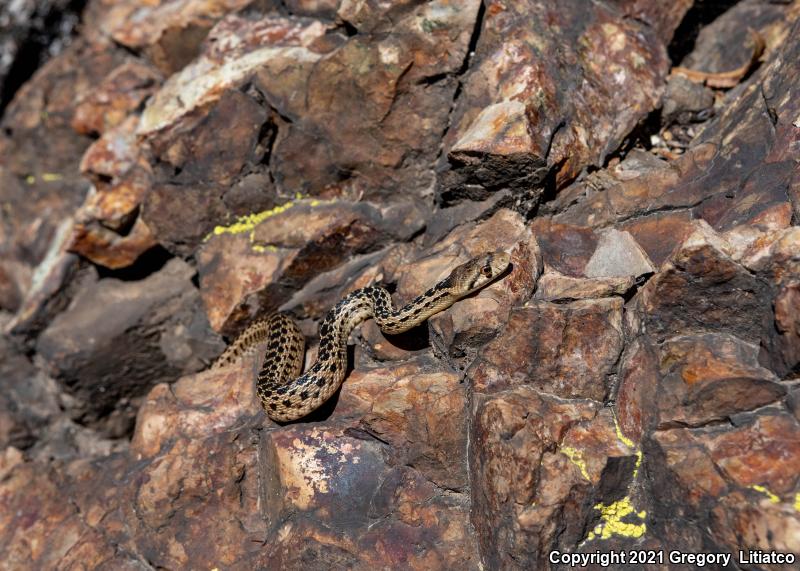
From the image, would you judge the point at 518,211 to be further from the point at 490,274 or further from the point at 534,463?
the point at 534,463

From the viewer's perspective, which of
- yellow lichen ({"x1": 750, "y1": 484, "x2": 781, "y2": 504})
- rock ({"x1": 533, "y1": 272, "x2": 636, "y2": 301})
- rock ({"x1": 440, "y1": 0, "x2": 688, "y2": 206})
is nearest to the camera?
yellow lichen ({"x1": 750, "y1": 484, "x2": 781, "y2": 504})

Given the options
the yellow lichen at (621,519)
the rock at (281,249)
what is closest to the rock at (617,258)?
the yellow lichen at (621,519)

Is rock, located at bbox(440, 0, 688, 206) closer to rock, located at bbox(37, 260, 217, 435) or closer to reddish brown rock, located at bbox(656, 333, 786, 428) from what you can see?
reddish brown rock, located at bbox(656, 333, 786, 428)

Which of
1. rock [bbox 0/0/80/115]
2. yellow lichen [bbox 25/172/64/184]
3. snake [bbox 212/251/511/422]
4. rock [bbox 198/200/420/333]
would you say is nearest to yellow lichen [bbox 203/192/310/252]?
rock [bbox 198/200/420/333]

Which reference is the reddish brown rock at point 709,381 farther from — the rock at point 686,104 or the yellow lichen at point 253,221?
the yellow lichen at point 253,221

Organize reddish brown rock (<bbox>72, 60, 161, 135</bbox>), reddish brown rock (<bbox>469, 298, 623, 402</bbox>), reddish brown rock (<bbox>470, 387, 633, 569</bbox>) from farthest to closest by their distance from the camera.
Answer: reddish brown rock (<bbox>72, 60, 161, 135</bbox>) → reddish brown rock (<bbox>469, 298, 623, 402</bbox>) → reddish brown rock (<bbox>470, 387, 633, 569</bbox>)

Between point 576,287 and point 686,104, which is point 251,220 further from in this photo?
point 686,104
